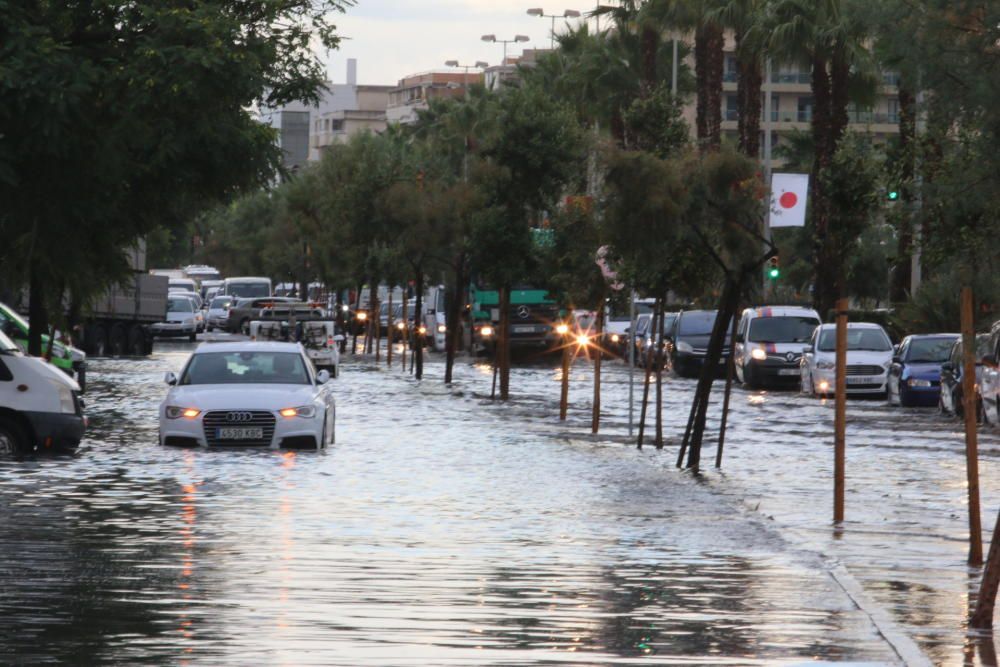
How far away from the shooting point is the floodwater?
11.0m

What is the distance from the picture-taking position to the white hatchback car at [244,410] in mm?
24922

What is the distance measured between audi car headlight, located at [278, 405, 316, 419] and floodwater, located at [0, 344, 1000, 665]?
50 centimetres

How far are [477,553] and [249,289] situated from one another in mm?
98371

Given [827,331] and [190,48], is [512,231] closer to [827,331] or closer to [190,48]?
[827,331]

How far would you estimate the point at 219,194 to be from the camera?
29.9 meters

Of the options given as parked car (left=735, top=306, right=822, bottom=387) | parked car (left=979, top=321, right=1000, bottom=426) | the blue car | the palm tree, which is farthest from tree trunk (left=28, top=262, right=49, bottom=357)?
the palm tree

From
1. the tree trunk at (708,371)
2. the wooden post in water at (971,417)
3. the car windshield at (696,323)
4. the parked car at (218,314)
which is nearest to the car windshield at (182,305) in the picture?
the parked car at (218,314)

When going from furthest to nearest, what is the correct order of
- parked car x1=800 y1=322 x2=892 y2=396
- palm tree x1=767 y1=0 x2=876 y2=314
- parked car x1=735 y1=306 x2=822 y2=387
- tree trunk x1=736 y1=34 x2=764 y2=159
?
tree trunk x1=736 y1=34 x2=764 y2=159 < palm tree x1=767 y1=0 x2=876 y2=314 < parked car x1=735 y1=306 x2=822 y2=387 < parked car x1=800 y1=322 x2=892 y2=396

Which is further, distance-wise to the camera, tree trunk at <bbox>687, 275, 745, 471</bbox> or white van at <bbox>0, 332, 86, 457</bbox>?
white van at <bbox>0, 332, 86, 457</bbox>

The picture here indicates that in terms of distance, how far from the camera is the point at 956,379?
35.8 m

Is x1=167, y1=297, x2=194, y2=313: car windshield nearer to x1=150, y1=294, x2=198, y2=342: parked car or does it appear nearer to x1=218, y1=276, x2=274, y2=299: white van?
x1=150, y1=294, x2=198, y2=342: parked car

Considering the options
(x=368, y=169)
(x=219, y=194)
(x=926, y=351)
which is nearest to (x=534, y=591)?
(x=219, y=194)

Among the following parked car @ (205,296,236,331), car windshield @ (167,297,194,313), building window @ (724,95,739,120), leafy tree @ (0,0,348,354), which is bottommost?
parked car @ (205,296,236,331)

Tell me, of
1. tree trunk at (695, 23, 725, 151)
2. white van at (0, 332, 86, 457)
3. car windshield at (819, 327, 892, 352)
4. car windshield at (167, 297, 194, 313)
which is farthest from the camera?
car windshield at (167, 297, 194, 313)
